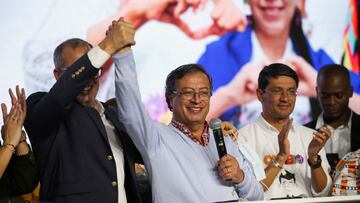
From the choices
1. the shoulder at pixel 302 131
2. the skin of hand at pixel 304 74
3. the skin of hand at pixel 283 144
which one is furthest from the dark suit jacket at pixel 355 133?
the skin of hand at pixel 304 74

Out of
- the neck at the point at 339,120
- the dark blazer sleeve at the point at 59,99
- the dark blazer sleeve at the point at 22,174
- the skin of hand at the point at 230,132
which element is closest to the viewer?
the dark blazer sleeve at the point at 59,99

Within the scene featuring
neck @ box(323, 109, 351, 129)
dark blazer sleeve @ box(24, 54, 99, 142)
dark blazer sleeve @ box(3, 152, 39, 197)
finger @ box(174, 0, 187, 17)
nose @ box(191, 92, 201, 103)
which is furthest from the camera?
finger @ box(174, 0, 187, 17)

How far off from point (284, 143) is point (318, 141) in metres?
0.15

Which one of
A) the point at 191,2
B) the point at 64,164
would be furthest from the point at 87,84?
the point at 191,2

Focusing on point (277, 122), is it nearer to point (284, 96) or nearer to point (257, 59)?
point (284, 96)

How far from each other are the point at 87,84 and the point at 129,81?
0.52ft

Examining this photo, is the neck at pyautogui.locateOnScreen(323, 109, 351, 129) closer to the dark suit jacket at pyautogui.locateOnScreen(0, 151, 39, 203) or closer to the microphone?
the microphone

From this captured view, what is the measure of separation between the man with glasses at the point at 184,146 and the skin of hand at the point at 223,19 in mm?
1731

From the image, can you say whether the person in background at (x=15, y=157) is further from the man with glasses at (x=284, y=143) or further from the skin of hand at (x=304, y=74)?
the skin of hand at (x=304, y=74)

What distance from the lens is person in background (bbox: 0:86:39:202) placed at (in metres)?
2.36

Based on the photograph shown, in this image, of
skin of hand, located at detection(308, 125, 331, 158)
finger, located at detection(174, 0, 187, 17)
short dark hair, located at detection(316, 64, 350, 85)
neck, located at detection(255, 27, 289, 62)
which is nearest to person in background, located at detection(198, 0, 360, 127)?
neck, located at detection(255, 27, 289, 62)

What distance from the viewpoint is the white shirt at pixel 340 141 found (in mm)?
3488

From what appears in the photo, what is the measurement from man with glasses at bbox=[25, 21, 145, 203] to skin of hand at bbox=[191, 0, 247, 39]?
187cm

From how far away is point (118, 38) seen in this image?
7.52ft
